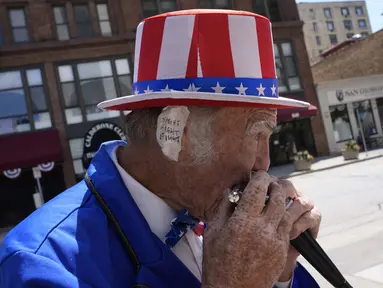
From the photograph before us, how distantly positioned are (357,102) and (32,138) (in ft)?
69.4

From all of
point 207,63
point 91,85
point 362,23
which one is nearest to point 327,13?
point 362,23

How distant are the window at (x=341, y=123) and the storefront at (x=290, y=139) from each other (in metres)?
2.14

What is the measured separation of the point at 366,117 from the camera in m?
26.9

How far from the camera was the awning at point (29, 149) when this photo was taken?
1795cm

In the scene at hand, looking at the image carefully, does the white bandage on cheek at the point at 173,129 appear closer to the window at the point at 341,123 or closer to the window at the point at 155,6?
the window at the point at 155,6

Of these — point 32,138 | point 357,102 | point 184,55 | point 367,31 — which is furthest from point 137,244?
point 367,31

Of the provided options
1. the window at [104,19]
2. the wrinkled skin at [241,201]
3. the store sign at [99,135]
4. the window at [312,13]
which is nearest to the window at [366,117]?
the store sign at [99,135]

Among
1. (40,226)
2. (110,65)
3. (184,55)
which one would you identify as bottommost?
(40,226)

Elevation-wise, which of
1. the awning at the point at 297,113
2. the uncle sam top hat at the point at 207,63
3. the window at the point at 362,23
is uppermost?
the window at the point at 362,23

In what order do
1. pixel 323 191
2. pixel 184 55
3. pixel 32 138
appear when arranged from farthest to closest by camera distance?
pixel 32 138 → pixel 323 191 → pixel 184 55

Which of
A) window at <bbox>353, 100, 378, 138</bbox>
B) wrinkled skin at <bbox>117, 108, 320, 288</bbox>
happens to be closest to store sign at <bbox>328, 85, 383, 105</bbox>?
window at <bbox>353, 100, 378, 138</bbox>

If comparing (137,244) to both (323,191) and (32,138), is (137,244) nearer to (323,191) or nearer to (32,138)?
(323,191)

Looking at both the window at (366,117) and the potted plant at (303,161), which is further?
the window at (366,117)

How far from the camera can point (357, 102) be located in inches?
1052
